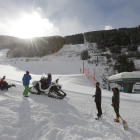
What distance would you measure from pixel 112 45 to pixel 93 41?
30.3ft

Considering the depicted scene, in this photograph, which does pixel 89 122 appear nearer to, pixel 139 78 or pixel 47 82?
pixel 47 82

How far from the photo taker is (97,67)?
26.0 meters

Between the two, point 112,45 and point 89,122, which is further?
point 112,45

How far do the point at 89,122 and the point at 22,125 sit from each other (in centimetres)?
228

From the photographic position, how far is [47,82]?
7535 millimetres

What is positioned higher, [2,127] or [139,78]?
[139,78]

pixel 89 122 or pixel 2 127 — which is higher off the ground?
pixel 2 127

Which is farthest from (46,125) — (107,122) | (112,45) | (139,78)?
(112,45)

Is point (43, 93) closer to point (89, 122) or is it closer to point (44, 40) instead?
point (89, 122)

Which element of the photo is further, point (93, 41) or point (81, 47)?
point (93, 41)

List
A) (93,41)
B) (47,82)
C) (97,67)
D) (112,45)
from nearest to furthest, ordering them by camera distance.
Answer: (47,82) < (97,67) < (112,45) < (93,41)

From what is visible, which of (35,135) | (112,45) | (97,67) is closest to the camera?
(35,135)

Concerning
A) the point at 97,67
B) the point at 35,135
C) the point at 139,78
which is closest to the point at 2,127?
the point at 35,135

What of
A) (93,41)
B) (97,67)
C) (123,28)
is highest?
(123,28)
